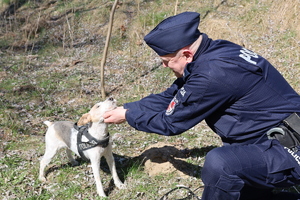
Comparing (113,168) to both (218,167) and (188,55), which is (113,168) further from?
(188,55)

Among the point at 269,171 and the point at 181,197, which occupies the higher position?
the point at 269,171

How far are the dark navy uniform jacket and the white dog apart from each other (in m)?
0.92

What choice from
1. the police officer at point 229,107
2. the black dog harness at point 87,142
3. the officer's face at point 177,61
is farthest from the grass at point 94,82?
the officer's face at point 177,61

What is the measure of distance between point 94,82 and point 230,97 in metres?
6.83

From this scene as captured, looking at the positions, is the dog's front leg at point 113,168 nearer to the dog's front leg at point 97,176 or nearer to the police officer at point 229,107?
the dog's front leg at point 97,176

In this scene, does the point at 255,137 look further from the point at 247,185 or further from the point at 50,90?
the point at 50,90

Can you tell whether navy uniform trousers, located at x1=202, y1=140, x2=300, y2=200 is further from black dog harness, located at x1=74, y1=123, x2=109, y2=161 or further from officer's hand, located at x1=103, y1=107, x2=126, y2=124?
black dog harness, located at x1=74, y1=123, x2=109, y2=161

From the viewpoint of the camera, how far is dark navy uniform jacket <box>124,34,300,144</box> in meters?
2.97

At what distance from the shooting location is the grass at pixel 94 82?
4.51m

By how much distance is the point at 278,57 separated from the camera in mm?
8617

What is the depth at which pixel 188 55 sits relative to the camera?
10.6 ft

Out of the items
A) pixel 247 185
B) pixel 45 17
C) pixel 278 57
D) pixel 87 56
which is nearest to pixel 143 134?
pixel 247 185

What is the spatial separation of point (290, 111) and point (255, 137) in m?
0.43

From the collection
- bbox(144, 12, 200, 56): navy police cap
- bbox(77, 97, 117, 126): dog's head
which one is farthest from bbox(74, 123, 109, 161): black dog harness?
bbox(144, 12, 200, 56): navy police cap
